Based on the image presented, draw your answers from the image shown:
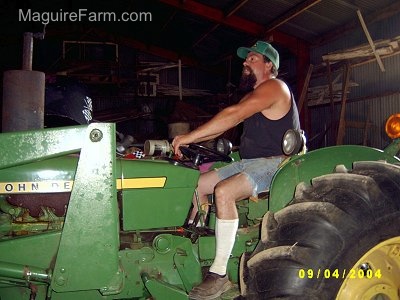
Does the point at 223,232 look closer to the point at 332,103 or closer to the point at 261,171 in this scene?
the point at 261,171

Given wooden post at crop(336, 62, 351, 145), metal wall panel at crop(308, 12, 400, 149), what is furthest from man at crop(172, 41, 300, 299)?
metal wall panel at crop(308, 12, 400, 149)

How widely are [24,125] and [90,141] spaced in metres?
0.62

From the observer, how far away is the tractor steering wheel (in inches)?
107

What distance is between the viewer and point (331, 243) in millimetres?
2053

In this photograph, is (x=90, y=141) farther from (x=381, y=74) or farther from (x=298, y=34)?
(x=298, y=34)

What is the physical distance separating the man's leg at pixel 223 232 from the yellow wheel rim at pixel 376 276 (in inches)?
28.1

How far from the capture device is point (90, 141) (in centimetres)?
215

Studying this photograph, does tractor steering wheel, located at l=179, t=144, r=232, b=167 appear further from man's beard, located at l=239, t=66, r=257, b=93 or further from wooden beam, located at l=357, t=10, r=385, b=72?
wooden beam, located at l=357, t=10, r=385, b=72

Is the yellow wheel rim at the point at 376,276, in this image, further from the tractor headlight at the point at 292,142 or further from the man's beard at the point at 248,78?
the man's beard at the point at 248,78

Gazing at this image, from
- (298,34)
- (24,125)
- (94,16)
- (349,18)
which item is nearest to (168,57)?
(94,16)

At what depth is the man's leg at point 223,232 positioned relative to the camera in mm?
2430

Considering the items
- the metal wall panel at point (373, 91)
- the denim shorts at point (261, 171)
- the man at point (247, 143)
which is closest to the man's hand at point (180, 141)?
the man at point (247, 143)

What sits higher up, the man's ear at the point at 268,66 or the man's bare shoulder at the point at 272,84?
the man's ear at the point at 268,66

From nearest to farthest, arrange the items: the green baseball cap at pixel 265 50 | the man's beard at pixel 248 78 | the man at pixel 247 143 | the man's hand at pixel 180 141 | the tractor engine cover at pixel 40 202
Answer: the tractor engine cover at pixel 40 202 → the man at pixel 247 143 → the man's hand at pixel 180 141 → the green baseball cap at pixel 265 50 → the man's beard at pixel 248 78
